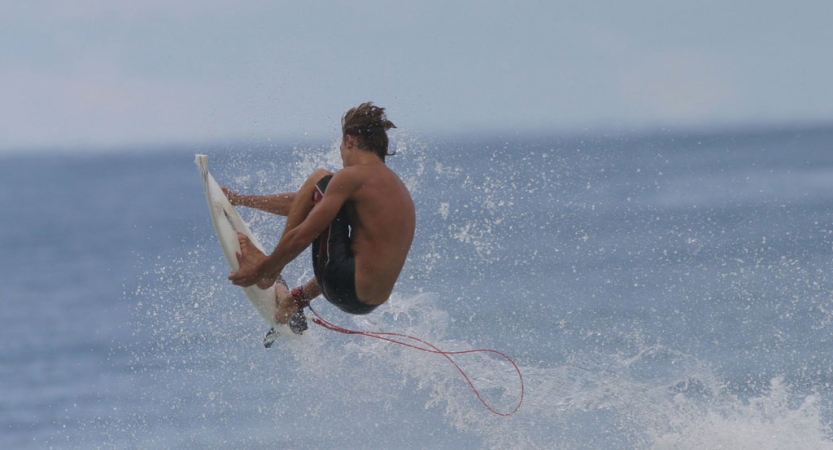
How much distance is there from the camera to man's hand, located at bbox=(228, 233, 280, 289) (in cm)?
678

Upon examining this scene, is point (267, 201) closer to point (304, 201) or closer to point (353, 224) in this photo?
point (304, 201)

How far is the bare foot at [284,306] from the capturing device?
7.53 meters

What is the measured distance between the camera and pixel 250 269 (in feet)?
22.3

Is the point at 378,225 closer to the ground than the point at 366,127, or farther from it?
closer to the ground

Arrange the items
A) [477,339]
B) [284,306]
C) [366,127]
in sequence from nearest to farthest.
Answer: [366,127] < [284,306] < [477,339]

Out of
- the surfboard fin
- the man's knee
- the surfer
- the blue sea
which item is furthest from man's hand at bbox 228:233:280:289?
the blue sea

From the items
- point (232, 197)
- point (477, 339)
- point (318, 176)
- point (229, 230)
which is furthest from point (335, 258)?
point (477, 339)

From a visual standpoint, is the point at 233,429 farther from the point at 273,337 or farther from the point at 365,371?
the point at 273,337

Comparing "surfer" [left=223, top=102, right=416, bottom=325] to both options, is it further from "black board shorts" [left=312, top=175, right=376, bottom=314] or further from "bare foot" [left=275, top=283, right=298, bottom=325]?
"bare foot" [left=275, top=283, right=298, bottom=325]

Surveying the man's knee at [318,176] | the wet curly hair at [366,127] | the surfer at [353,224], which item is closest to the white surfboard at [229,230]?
the surfer at [353,224]

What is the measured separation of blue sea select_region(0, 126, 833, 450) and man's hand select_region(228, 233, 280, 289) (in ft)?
4.27

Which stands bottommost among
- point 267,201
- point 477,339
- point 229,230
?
point 477,339

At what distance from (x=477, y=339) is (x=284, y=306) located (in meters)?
6.94

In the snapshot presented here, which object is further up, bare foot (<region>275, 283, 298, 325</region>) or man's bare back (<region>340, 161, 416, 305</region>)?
man's bare back (<region>340, 161, 416, 305</region>)
